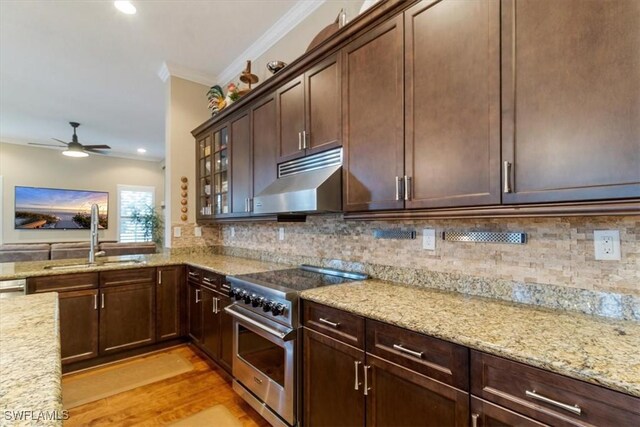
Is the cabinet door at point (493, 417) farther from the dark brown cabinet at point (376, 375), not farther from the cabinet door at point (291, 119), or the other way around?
the cabinet door at point (291, 119)

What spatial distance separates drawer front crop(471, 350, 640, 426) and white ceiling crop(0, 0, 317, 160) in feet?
9.87

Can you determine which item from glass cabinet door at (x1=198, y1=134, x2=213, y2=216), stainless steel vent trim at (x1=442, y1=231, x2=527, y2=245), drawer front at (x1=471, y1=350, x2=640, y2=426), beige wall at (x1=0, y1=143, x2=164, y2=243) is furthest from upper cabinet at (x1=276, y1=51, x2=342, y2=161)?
beige wall at (x1=0, y1=143, x2=164, y2=243)

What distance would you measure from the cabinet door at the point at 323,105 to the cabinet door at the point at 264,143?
45 cm

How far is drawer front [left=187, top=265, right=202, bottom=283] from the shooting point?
2969 mm

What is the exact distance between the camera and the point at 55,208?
6680mm

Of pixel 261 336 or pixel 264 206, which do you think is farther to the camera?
pixel 264 206

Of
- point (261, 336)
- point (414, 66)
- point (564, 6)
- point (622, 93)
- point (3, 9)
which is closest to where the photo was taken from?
point (622, 93)

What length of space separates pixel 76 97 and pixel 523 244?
5672mm

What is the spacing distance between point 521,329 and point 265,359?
4.80ft

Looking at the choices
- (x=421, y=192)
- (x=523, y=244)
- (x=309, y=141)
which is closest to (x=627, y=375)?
(x=523, y=244)

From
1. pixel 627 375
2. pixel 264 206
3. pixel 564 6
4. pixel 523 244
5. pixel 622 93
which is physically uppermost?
pixel 564 6

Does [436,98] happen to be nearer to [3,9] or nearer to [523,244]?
[523,244]

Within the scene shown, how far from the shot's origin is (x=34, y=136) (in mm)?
6281

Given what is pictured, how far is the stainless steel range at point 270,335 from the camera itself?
1.75 metres
